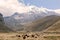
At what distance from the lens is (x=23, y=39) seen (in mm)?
130500

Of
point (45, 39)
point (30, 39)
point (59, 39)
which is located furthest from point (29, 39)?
point (59, 39)

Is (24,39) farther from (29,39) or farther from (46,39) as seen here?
(46,39)

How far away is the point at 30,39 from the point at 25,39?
134 inches

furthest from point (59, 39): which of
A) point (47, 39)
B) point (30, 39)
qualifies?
point (30, 39)

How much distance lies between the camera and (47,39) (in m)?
130

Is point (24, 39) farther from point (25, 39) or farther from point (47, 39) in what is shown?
point (47, 39)

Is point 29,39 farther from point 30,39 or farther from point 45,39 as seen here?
point 45,39

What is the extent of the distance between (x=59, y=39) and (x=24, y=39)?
82.4ft

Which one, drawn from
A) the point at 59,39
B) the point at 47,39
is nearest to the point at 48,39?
the point at 47,39

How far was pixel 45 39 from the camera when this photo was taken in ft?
422

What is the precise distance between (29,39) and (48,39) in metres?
13.0

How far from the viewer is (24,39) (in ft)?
431

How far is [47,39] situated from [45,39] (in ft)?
7.26

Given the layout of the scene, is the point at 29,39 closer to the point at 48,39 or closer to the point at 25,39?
the point at 25,39
